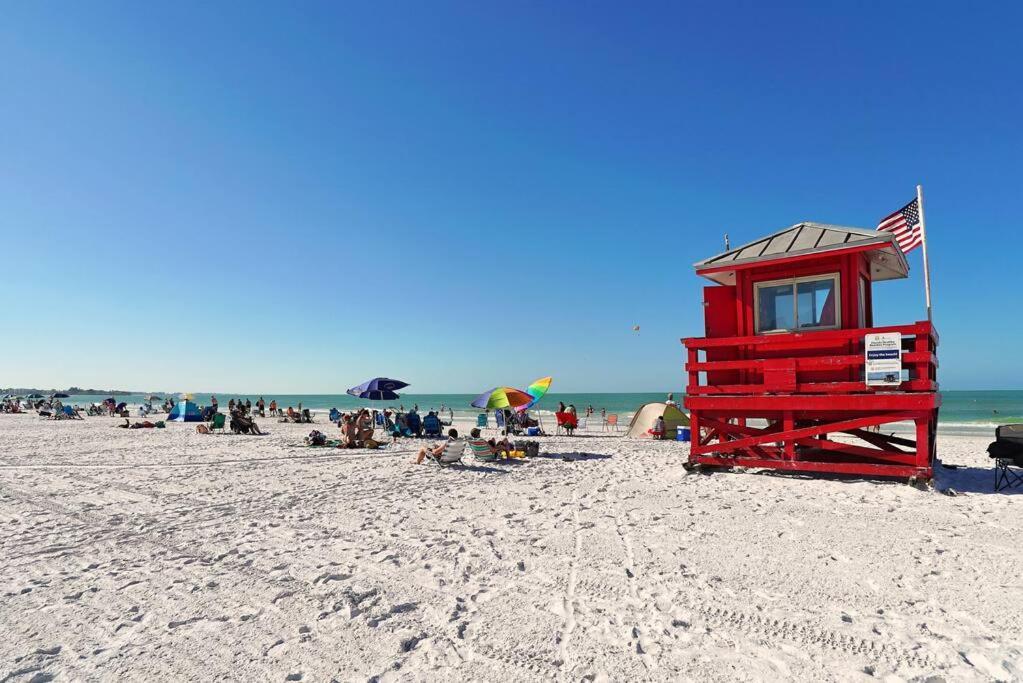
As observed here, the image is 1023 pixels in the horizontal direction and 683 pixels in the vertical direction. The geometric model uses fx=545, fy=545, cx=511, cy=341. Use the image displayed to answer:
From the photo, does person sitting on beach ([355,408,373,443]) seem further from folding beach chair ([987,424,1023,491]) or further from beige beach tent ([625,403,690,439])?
folding beach chair ([987,424,1023,491])

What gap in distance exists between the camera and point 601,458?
12.6 metres

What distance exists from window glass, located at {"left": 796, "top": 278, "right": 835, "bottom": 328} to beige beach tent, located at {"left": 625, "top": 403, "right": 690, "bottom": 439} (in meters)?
8.41

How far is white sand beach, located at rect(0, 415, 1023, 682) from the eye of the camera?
11.5 ft

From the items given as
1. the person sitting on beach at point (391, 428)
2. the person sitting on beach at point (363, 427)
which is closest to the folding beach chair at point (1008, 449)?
the person sitting on beach at point (363, 427)

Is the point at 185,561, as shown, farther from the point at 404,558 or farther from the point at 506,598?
the point at 506,598

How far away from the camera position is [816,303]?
9.41 meters

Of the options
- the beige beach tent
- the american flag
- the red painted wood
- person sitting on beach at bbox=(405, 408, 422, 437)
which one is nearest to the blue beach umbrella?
person sitting on beach at bbox=(405, 408, 422, 437)

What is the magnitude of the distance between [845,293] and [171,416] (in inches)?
1078

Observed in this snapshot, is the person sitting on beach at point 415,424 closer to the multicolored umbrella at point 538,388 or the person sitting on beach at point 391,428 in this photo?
the person sitting on beach at point 391,428

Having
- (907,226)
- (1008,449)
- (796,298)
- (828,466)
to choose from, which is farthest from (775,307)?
(1008,449)

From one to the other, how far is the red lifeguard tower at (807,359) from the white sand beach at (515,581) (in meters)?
0.86

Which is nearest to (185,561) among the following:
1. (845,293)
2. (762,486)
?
(762,486)

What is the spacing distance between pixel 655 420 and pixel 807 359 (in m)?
8.76

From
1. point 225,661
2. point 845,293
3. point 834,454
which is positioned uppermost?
point 845,293
